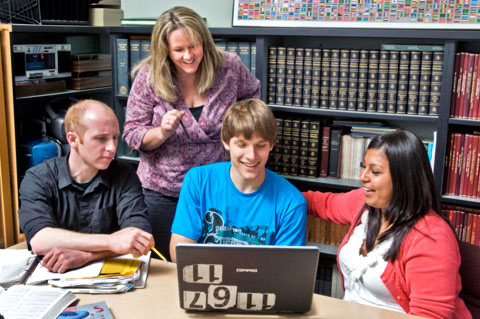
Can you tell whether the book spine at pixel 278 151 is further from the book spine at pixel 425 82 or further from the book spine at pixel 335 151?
the book spine at pixel 425 82

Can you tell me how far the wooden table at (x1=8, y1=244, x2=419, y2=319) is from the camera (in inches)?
48.7

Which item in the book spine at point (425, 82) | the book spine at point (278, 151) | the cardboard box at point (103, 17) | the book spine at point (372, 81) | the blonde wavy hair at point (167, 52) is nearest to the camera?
the blonde wavy hair at point (167, 52)

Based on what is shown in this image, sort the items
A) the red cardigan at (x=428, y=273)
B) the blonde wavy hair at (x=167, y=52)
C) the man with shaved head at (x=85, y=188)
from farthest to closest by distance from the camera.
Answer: the blonde wavy hair at (x=167, y=52)
the man with shaved head at (x=85, y=188)
the red cardigan at (x=428, y=273)

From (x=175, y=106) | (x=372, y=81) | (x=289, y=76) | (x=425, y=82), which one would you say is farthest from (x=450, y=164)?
(x=175, y=106)

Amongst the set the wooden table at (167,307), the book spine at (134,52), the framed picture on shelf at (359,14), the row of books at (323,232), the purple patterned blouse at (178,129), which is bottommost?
the row of books at (323,232)

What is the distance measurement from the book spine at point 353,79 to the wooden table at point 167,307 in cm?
133

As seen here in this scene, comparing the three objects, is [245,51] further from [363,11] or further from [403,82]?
[403,82]

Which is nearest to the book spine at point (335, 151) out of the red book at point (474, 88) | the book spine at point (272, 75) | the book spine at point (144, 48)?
the book spine at point (272, 75)

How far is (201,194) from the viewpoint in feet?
5.60

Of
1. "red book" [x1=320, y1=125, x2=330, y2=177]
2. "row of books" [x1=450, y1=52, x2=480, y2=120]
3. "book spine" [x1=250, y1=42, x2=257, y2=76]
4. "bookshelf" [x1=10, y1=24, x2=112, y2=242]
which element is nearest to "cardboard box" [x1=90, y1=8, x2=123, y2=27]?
"bookshelf" [x1=10, y1=24, x2=112, y2=242]

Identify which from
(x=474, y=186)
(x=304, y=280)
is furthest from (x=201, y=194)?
(x=474, y=186)

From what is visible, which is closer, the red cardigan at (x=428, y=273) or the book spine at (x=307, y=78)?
the red cardigan at (x=428, y=273)

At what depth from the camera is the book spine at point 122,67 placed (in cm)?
279

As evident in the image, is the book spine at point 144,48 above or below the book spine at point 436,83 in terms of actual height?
above
